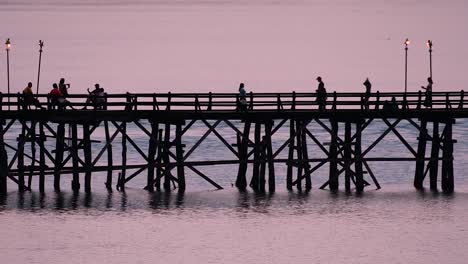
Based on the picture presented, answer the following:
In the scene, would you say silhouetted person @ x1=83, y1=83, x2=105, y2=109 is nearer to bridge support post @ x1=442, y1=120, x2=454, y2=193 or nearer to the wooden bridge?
the wooden bridge

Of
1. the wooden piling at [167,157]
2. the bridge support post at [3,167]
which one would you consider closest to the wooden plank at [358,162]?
the wooden piling at [167,157]

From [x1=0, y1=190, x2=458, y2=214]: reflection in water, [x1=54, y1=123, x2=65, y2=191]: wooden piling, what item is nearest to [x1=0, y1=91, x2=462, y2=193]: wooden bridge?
[x1=54, y1=123, x2=65, y2=191]: wooden piling

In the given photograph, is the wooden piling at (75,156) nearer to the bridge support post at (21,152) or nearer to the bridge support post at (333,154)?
the bridge support post at (21,152)

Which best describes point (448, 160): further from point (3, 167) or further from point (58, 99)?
point (3, 167)

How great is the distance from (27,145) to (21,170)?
144ft

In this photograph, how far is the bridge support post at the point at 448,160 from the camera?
54397 millimetres

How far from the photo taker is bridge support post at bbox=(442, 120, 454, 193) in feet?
178

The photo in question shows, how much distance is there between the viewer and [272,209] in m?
48.4

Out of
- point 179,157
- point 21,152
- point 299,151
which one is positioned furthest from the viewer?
point 299,151

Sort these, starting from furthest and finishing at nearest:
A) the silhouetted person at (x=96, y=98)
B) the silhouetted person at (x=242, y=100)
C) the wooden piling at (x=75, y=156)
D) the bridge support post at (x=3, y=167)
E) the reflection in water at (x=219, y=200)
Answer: the wooden piling at (x=75, y=156) → the silhouetted person at (x=242, y=100) → the silhouetted person at (x=96, y=98) → the bridge support post at (x=3, y=167) → the reflection in water at (x=219, y=200)

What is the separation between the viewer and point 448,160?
54.5m

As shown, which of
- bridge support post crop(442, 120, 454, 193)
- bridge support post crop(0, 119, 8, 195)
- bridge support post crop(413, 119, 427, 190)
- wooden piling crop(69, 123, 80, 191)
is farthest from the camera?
bridge support post crop(413, 119, 427, 190)

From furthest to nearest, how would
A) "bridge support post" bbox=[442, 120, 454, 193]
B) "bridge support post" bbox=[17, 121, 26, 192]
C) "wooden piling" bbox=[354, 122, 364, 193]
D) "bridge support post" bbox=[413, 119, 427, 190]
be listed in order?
"bridge support post" bbox=[413, 119, 427, 190], "bridge support post" bbox=[442, 120, 454, 193], "wooden piling" bbox=[354, 122, 364, 193], "bridge support post" bbox=[17, 121, 26, 192]

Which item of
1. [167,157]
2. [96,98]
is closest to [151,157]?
[167,157]
